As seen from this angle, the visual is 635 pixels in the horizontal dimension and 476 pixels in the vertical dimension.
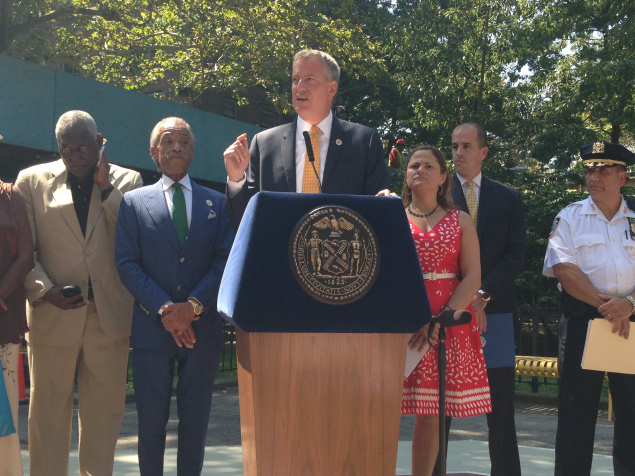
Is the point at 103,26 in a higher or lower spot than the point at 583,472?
higher

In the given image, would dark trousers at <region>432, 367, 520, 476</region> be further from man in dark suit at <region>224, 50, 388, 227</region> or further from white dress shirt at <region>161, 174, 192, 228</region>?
white dress shirt at <region>161, 174, 192, 228</region>

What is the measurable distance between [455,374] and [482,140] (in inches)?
57.5

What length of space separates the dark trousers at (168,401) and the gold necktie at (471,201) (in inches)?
67.5

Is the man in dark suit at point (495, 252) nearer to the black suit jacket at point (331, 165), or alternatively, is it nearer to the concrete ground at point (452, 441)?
the concrete ground at point (452, 441)

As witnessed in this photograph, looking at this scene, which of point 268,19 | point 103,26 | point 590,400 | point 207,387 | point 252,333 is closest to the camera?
point 252,333

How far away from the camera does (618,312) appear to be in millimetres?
4035

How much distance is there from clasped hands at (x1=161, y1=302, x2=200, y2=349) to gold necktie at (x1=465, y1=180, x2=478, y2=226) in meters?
1.74

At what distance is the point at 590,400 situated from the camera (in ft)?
13.7

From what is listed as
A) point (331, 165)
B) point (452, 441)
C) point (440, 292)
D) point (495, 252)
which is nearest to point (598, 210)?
point (495, 252)

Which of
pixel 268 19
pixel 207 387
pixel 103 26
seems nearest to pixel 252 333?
pixel 207 387

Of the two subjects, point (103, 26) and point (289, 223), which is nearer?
point (289, 223)

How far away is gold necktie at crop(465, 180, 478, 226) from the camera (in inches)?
170

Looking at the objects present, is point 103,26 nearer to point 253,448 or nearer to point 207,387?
point 207,387

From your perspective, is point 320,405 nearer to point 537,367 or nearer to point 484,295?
point 484,295
